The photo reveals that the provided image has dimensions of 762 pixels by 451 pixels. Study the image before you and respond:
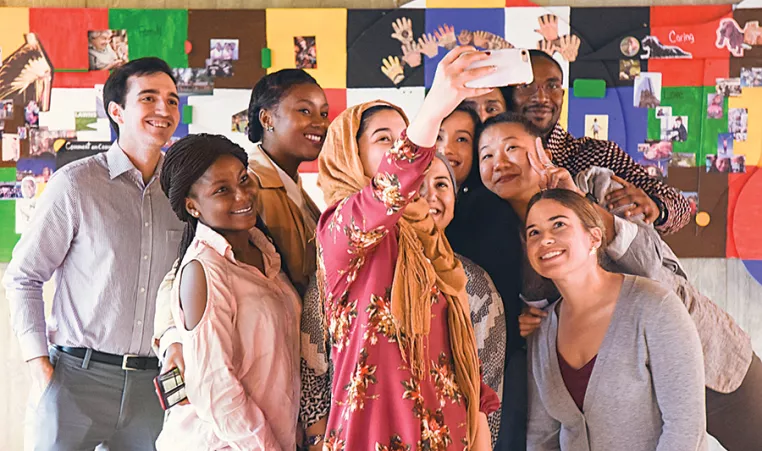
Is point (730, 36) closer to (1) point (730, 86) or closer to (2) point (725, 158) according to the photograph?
(1) point (730, 86)

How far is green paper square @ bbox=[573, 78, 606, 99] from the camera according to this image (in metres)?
3.68

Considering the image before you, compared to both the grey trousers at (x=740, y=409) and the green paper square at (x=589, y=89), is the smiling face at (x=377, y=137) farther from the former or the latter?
the green paper square at (x=589, y=89)

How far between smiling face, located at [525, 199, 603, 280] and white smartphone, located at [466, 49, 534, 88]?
2.25 feet

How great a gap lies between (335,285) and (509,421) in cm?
93

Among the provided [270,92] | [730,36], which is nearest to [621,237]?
[270,92]

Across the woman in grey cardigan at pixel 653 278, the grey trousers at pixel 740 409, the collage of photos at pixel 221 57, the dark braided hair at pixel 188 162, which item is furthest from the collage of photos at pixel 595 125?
the dark braided hair at pixel 188 162

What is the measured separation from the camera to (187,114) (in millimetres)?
3723

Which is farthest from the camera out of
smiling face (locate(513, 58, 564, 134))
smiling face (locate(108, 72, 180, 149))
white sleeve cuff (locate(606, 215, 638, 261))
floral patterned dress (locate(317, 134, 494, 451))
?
smiling face (locate(513, 58, 564, 134))

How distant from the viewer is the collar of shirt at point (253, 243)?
1.88m

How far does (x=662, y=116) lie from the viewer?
369 centimetres

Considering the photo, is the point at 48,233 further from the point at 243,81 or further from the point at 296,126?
the point at 243,81

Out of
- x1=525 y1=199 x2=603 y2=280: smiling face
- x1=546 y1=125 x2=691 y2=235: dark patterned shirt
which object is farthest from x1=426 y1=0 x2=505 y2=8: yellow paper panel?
x1=525 y1=199 x2=603 y2=280: smiling face

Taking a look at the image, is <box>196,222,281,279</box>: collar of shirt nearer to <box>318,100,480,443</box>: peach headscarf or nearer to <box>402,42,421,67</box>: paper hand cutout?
<box>318,100,480,443</box>: peach headscarf

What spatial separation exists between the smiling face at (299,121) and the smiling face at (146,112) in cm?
45
